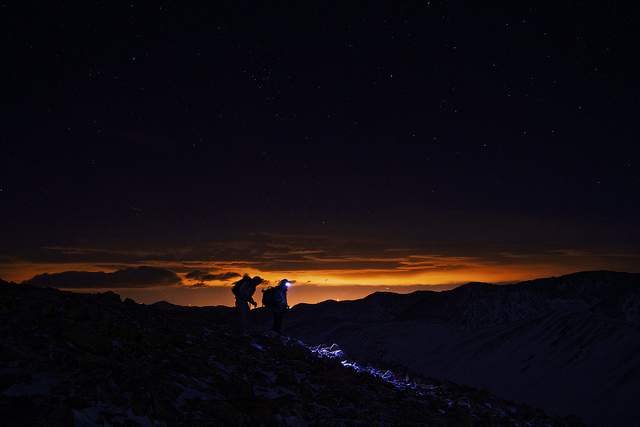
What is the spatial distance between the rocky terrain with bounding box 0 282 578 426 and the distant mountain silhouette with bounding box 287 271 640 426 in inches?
350

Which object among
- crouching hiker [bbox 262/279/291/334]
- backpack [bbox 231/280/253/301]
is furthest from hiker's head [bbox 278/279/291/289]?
backpack [bbox 231/280/253/301]

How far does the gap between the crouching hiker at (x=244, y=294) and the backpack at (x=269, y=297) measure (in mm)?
644

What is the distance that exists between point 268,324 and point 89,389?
58814mm

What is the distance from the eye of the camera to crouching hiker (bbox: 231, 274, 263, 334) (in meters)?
16.6

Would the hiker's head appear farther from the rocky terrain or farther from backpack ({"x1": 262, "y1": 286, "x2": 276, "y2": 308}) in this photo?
the rocky terrain

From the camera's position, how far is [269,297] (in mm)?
17922

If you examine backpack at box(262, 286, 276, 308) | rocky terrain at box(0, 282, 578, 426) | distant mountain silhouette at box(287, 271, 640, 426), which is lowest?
distant mountain silhouette at box(287, 271, 640, 426)

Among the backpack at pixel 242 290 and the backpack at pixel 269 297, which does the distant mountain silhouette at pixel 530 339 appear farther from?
the backpack at pixel 242 290

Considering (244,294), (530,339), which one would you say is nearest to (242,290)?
(244,294)

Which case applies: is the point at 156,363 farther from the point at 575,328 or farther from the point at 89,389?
the point at 575,328

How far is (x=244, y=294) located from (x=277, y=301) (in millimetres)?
1370

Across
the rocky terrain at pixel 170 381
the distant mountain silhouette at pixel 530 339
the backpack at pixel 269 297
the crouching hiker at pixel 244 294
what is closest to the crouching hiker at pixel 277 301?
the backpack at pixel 269 297

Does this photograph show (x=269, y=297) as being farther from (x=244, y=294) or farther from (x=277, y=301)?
(x=244, y=294)

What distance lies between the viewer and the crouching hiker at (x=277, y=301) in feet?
58.3
